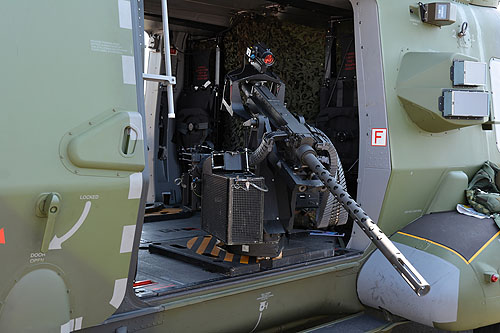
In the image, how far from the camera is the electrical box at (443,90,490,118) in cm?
434

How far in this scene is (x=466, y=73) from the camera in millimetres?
4402

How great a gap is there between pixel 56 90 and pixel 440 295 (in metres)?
2.87

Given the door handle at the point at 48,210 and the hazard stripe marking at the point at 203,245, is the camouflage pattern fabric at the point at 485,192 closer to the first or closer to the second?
the hazard stripe marking at the point at 203,245

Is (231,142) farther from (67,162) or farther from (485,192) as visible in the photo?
(67,162)

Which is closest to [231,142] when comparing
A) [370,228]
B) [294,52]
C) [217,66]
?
[217,66]

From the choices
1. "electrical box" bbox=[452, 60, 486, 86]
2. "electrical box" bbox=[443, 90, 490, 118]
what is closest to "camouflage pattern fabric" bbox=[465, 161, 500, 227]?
"electrical box" bbox=[443, 90, 490, 118]

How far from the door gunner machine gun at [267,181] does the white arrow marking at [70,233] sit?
3.45ft

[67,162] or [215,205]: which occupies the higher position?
[67,162]

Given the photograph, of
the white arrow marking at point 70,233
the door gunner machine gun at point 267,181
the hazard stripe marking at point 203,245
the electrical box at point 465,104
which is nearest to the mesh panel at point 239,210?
the door gunner machine gun at point 267,181

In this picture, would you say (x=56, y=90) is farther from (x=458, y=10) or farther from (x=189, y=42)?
(x=189, y=42)

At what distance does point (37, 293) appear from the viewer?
98.3 inches

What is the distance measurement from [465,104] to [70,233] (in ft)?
10.5

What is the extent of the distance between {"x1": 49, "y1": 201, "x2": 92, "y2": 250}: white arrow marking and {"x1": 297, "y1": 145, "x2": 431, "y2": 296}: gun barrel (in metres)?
1.42

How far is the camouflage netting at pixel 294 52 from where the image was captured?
580 cm
